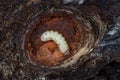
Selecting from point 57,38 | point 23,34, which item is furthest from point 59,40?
point 23,34

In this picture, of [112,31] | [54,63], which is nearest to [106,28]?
[112,31]

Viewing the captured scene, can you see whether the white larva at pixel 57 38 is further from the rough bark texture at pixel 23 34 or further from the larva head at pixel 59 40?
the rough bark texture at pixel 23 34

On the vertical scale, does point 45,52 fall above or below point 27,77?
above

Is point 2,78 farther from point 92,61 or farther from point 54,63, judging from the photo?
point 92,61

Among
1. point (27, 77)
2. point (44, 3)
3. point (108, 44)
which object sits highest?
point (44, 3)

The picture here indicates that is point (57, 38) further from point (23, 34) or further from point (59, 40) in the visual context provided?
point (23, 34)

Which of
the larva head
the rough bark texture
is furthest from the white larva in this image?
the rough bark texture

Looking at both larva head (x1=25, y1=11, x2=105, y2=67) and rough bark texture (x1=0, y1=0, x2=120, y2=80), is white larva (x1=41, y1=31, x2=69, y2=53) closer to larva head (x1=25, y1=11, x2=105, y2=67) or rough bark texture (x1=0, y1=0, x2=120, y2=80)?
larva head (x1=25, y1=11, x2=105, y2=67)

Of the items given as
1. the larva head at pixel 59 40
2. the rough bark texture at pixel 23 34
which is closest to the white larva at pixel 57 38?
the larva head at pixel 59 40
